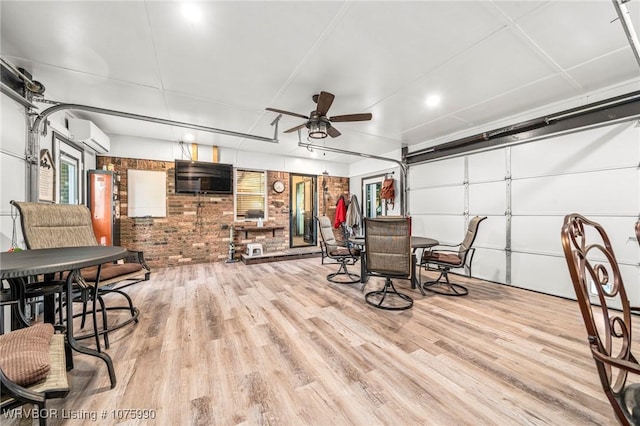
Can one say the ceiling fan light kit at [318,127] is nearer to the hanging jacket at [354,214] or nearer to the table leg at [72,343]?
the table leg at [72,343]

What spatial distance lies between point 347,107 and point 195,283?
145 inches

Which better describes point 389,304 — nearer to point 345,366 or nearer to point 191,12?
point 345,366

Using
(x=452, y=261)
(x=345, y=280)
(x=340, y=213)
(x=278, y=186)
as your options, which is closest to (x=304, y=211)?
(x=340, y=213)

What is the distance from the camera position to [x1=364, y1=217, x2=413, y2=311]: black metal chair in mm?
2766

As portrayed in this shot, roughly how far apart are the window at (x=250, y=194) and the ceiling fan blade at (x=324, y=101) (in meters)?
3.57

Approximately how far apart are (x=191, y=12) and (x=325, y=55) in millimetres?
1177

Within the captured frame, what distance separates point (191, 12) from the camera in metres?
1.89

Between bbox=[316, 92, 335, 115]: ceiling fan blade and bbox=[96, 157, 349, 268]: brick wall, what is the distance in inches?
142

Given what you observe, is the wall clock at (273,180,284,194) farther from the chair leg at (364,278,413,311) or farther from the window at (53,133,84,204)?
the chair leg at (364,278,413,311)

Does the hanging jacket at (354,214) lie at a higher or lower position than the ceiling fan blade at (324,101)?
lower

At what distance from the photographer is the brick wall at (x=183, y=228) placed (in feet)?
15.9

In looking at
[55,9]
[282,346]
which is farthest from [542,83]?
[55,9]

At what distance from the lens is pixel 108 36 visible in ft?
6.98

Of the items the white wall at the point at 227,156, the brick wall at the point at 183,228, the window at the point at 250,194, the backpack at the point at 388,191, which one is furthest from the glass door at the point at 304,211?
the backpack at the point at 388,191
